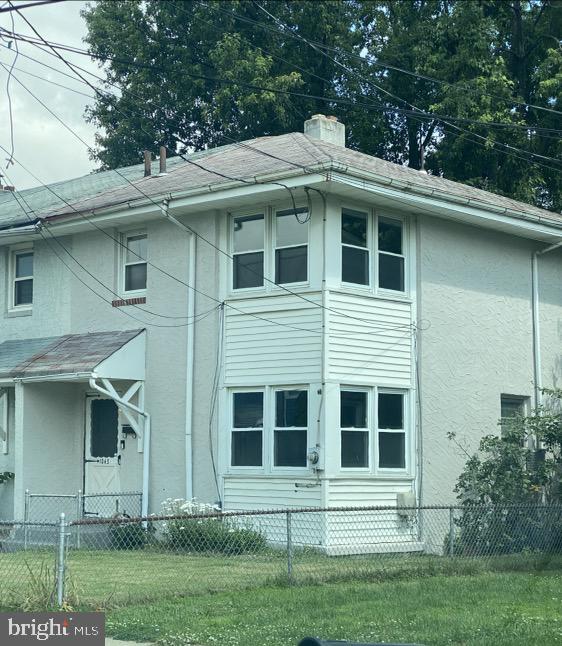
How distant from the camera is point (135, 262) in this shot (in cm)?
1994

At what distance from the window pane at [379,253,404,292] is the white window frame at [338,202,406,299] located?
51 millimetres

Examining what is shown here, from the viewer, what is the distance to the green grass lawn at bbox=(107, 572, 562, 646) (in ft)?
31.7

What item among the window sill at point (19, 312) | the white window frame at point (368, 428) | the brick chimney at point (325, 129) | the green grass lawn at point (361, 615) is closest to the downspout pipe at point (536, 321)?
the brick chimney at point (325, 129)

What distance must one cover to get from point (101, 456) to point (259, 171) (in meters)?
6.06

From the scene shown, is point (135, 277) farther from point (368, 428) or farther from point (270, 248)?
point (368, 428)

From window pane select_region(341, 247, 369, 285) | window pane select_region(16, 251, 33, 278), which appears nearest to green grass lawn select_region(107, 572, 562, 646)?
window pane select_region(341, 247, 369, 285)

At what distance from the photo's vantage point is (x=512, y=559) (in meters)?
15.0

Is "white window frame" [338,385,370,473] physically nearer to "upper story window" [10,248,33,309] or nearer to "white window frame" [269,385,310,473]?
"white window frame" [269,385,310,473]

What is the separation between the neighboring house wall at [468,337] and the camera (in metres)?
18.8

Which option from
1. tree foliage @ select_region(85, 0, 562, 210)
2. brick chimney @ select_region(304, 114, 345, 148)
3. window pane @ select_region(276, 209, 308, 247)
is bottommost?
window pane @ select_region(276, 209, 308, 247)

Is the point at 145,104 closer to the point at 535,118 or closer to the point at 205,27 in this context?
the point at 205,27

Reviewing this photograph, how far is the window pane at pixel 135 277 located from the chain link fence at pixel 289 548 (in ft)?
13.9

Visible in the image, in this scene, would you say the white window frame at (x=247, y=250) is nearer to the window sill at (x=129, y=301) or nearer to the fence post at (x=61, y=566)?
the window sill at (x=129, y=301)

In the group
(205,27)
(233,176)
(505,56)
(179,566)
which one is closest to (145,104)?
(205,27)
